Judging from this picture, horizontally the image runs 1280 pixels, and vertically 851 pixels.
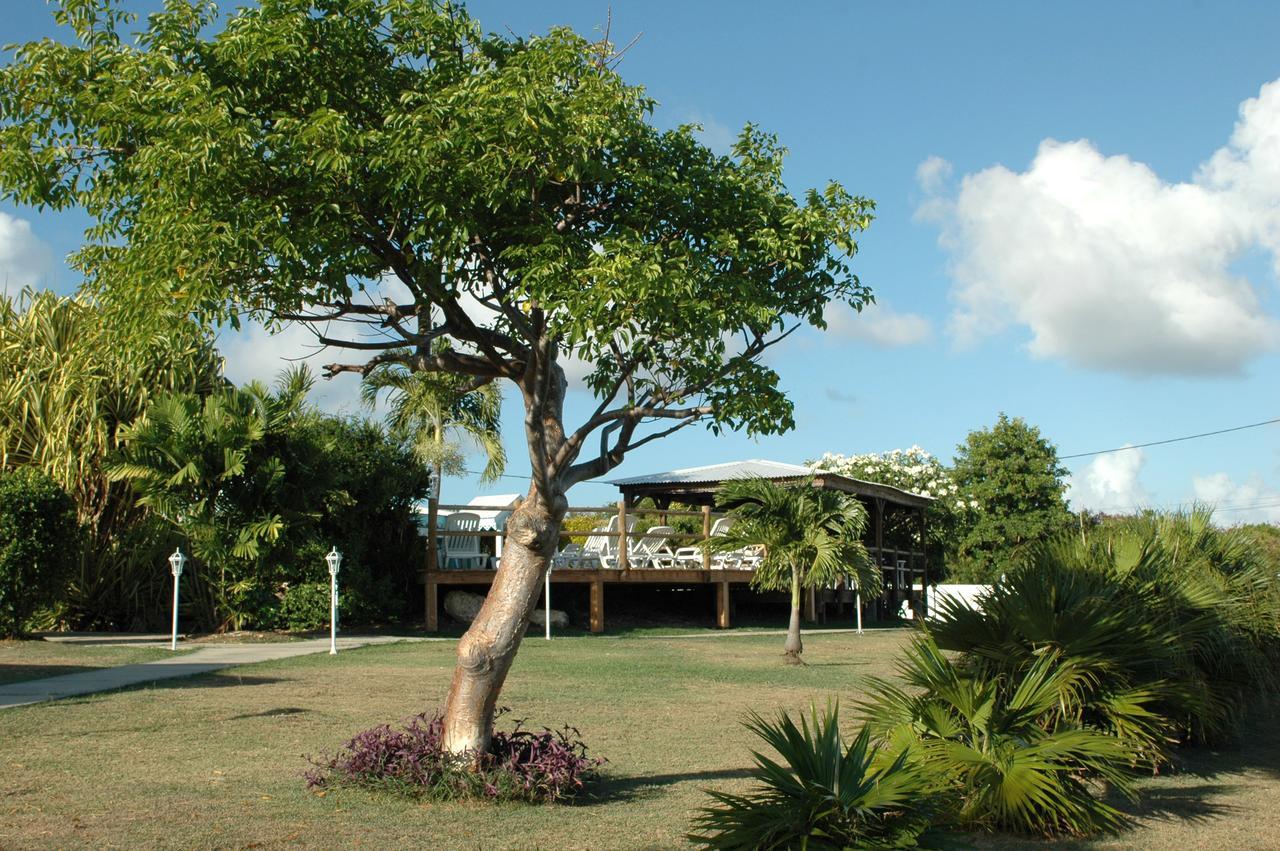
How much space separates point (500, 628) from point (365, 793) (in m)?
1.33

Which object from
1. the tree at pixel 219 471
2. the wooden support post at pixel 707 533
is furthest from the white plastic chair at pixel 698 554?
the tree at pixel 219 471

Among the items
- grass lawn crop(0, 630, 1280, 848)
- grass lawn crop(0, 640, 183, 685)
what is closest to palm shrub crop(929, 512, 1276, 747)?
grass lawn crop(0, 630, 1280, 848)

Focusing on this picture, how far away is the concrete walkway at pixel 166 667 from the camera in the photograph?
11438mm

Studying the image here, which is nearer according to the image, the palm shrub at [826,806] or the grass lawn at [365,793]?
the palm shrub at [826,806]

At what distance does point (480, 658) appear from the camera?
284 inches

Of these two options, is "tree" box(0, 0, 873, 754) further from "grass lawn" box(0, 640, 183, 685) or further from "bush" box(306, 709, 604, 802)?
"grass lawn" box(0, 640, 183, 685)

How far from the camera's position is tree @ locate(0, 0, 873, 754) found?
677cm

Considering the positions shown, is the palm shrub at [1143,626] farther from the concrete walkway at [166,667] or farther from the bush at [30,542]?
the bush at [30,542]

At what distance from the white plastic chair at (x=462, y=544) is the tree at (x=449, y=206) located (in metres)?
14.3

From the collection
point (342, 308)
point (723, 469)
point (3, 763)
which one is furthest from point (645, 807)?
point (723, 469)

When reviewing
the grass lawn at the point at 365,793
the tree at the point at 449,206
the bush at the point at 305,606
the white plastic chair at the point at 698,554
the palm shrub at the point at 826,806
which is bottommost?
the grass lawn at the point at 365,793

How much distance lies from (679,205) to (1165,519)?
553 cm

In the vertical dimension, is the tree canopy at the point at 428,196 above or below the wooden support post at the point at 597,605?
above

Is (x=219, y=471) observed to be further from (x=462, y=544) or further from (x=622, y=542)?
(x=622, y=542)
